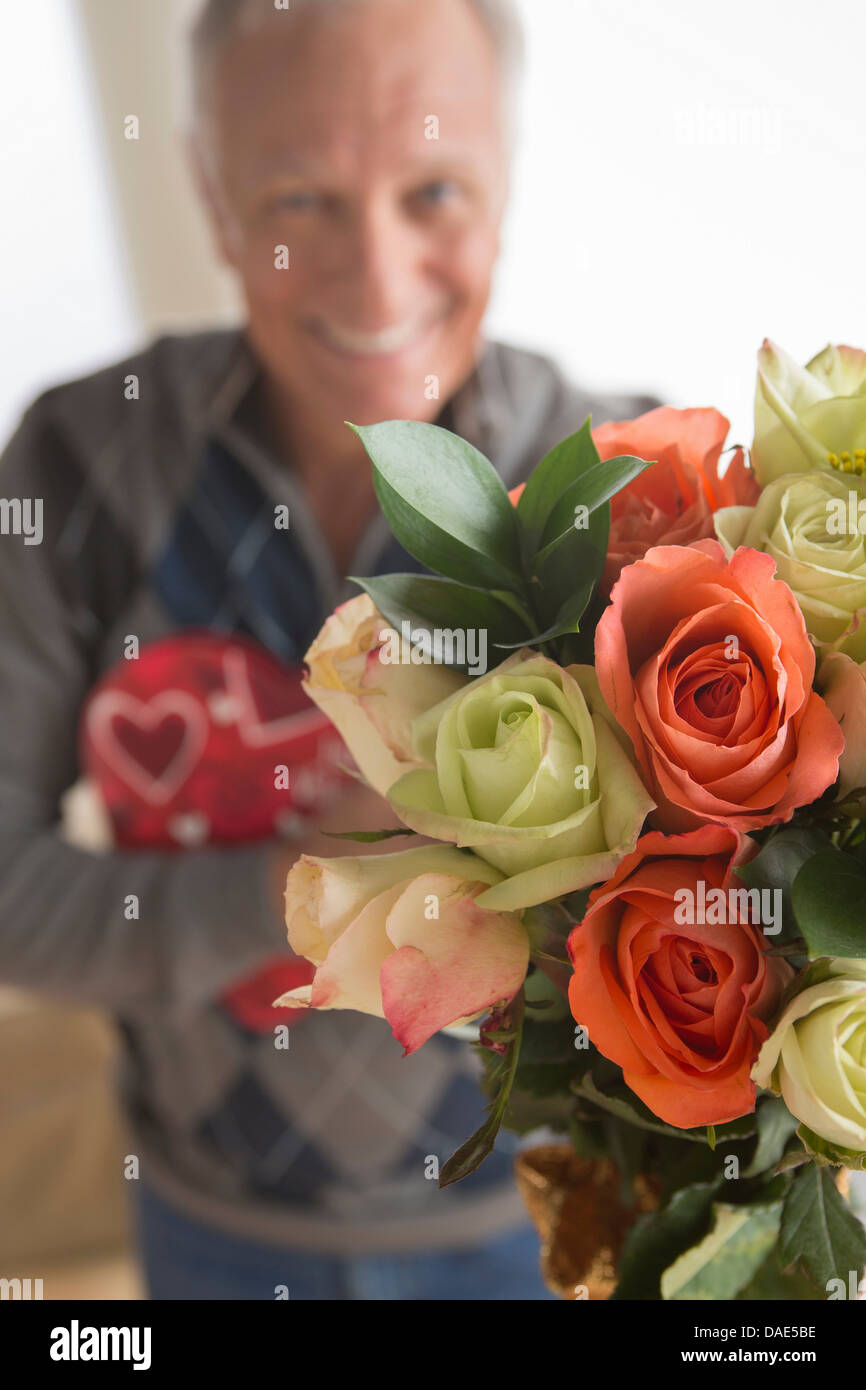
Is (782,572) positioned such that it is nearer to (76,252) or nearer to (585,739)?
(585,739)

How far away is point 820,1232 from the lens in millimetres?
293

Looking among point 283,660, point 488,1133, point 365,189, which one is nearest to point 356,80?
point 365,189

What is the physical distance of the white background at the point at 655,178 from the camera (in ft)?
3.36

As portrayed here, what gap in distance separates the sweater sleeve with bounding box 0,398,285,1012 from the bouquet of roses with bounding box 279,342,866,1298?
564mm

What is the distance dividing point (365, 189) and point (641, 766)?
535 millimetres

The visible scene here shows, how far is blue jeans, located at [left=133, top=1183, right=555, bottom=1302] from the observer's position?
0.90m

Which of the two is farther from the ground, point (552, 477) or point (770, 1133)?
point (552, 477)

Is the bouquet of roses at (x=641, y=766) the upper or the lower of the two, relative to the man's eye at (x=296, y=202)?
lower

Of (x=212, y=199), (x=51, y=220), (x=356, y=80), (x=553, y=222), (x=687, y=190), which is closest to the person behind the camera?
(x=356, y=80)

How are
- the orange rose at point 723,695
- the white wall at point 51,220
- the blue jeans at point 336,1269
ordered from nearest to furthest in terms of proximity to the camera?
the orange rose at point 723,695 → the blue jeans at point 336,1269 → the white wall at point 51,220

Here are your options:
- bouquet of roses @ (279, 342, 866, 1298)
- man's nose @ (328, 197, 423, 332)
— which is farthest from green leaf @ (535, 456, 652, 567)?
man's nose @ (328, 197, 423, 332)

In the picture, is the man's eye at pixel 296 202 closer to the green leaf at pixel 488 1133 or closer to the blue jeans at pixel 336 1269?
the green leaf at pixel 488 1133

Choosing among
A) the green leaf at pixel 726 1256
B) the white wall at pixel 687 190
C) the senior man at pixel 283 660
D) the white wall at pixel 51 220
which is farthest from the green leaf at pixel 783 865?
the white wall at pixel 51 220

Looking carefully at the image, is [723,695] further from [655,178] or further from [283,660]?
[655,178]
